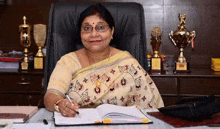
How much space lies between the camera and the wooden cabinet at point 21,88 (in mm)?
2963

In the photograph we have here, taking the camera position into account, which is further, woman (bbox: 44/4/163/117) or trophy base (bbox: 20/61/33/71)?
trophy base (bbox: 20/61/33/71)

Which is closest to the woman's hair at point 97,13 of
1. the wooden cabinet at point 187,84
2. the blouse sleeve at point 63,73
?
the blouse sleeve at point 63,73

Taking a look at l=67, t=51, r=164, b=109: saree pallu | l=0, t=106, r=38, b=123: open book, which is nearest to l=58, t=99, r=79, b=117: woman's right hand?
l=0, t=106, r=38, b=123: open book

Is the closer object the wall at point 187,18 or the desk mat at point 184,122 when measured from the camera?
the desk mat at point 184,122

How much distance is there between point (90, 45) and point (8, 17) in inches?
72.2

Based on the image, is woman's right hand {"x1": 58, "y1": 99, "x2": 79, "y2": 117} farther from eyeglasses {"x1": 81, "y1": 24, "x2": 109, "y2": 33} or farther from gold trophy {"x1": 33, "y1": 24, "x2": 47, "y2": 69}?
gold trophy {"x1": 33, "y1": 24, "x2": 47, "y2": 69}

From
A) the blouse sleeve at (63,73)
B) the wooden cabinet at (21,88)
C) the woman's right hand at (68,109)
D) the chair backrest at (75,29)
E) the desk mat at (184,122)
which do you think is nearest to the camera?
the desk mat at (184,122)

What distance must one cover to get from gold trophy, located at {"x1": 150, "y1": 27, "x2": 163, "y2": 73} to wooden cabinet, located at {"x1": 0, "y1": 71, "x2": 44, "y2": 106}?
1.00 metres

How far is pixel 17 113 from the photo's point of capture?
1.30m

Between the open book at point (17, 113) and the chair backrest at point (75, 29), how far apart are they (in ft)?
1.90

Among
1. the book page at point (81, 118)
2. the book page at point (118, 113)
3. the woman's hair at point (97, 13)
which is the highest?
the woman's hair at point (97, 13)

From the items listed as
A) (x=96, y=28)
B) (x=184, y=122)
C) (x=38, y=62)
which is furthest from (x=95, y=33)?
(x=38, y=62)

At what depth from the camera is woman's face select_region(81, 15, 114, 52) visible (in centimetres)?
186

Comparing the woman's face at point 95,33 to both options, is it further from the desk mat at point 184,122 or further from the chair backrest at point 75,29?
the desk mat at point 184,122
